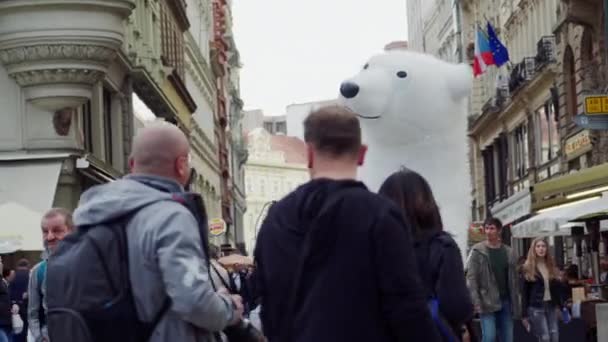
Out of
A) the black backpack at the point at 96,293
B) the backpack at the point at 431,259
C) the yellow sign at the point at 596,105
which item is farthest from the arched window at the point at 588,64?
the black backpack at the point at 96,293

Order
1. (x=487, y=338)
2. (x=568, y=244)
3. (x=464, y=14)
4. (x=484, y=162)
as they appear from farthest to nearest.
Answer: (x=464, y=14) < (x=484, y=162) < (x=568, y=244) < (x=487, y=338)

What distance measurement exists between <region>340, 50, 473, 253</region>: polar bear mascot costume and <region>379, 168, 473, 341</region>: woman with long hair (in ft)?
13.1

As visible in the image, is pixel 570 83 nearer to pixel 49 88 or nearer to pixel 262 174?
pixel 49 88

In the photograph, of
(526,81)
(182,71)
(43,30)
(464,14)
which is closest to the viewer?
(43,30)

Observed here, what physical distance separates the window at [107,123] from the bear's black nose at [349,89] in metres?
24.1

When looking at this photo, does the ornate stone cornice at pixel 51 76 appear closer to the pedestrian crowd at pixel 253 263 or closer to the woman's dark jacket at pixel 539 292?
the woman's dark jacket at pixel 539 292

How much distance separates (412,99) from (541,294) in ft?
23.5

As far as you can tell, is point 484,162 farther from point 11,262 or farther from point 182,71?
point 11,262

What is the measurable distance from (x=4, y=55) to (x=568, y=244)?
20.4 metres

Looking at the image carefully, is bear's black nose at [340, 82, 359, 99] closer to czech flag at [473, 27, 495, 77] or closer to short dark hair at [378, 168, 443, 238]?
short dark hair at [378, 168, 443, 238]

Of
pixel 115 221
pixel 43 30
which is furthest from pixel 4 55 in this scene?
pixel 115 221

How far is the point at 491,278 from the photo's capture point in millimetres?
15281

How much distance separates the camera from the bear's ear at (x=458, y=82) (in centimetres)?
1166

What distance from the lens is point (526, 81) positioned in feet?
171
